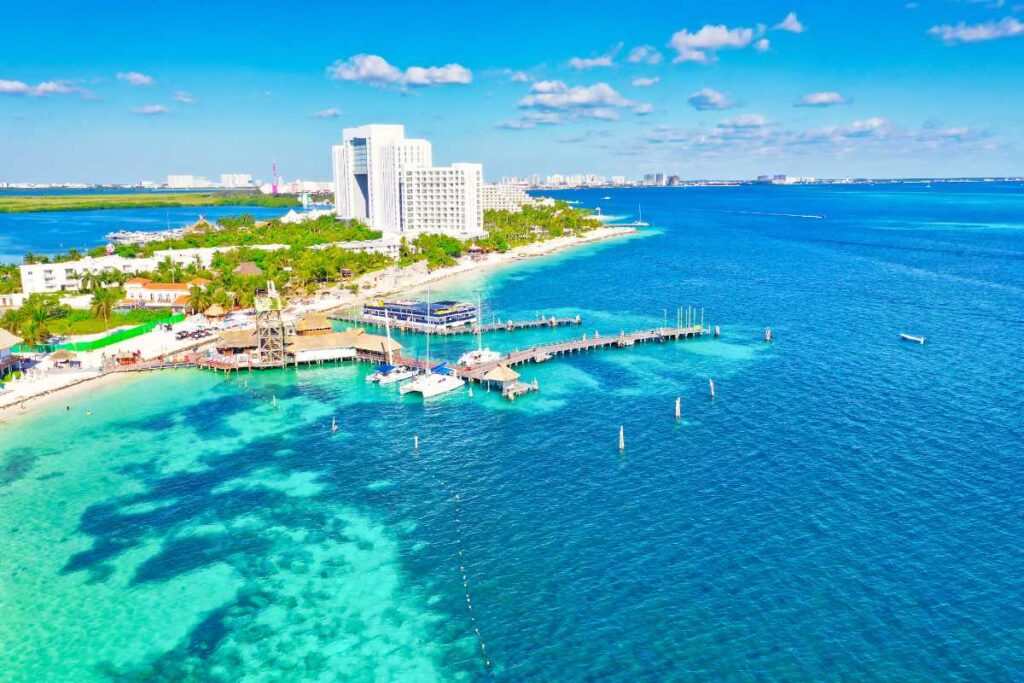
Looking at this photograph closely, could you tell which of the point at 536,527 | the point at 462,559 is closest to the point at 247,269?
the point at 536,527

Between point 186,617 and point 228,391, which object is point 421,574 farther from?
point 228,391

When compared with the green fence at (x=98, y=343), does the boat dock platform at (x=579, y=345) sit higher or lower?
lower

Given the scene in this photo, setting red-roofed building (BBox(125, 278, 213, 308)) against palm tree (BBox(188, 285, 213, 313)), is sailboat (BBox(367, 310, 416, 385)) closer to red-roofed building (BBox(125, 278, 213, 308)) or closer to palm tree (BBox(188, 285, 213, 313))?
palm tree (BBox(188, 285, 213, 313))

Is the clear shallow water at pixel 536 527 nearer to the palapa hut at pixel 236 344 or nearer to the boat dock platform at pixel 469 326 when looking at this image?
the palapa hut at pixel 236 344

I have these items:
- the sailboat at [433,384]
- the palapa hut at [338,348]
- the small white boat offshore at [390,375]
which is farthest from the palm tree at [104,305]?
the sailboat at [433,384]

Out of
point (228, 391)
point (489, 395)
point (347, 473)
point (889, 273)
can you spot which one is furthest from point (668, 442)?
point (889, 273)

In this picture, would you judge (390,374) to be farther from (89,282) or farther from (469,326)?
(89,282)

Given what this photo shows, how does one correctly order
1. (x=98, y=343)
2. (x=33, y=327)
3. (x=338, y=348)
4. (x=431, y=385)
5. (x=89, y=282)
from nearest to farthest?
(x=431, y=385) → (x=33, y=327) → (x=338, y=348) → (x=98, y=343) → (x=89, y=282)
